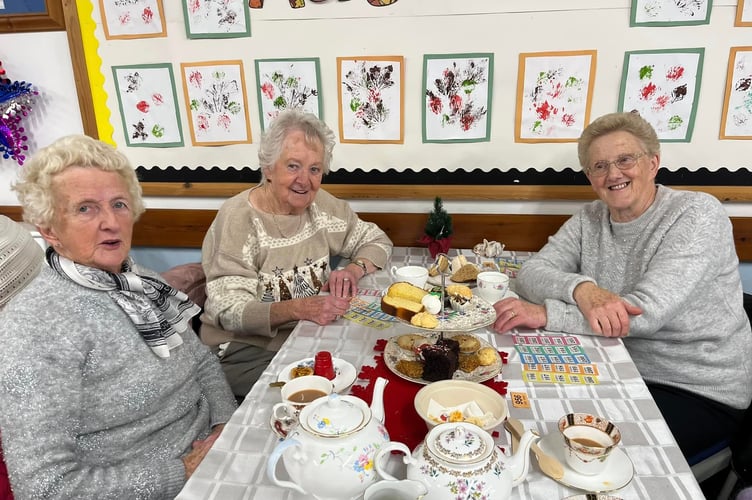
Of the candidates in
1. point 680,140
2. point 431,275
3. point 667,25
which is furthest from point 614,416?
point 667,25

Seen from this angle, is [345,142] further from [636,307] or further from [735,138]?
[735,138]

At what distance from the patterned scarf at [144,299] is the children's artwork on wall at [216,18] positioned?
1.35 m

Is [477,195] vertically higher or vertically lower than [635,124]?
lower

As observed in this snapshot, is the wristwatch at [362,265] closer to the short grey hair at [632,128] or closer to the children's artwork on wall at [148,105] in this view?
the short grey hair at [632,128]

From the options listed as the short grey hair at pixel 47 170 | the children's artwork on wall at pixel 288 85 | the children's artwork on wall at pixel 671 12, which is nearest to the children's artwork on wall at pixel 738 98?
the children's artwork on wall at pixel 671 12

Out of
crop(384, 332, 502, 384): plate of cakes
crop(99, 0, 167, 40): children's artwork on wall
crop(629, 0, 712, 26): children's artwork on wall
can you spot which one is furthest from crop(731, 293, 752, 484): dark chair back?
crop(99, 0, 167, 40): children's artwork on wall

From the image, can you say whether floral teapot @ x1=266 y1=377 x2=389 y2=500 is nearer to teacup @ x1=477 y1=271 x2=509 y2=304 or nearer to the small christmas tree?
teacup @ x1=477 y1=271 x2=509 y2=304

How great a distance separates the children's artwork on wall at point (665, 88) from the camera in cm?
198

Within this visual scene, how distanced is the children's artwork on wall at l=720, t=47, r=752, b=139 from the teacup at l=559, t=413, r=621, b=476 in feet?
5.74

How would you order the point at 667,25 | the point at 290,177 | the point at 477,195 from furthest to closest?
the point at 477,195, the point at 667,25, the point at 290,177

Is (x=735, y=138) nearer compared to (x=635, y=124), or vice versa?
(x=635, y=124)

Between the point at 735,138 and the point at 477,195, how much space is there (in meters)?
1.10

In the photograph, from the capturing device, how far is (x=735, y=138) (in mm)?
2047

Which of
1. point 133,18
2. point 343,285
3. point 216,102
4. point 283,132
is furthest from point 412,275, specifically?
point 133,18
